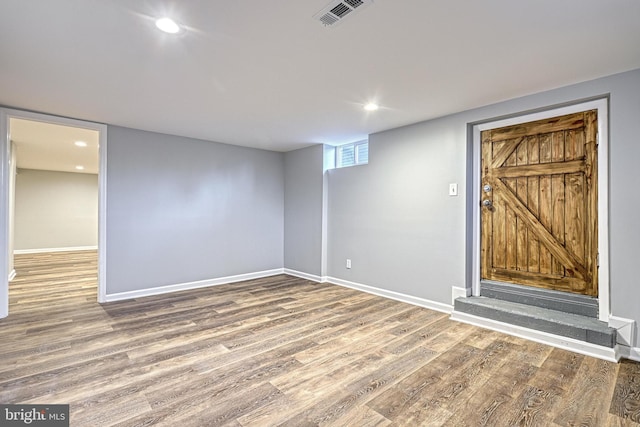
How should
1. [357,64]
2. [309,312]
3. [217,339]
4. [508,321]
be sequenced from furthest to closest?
[309,312], [508,321], [217,339], [357,64]

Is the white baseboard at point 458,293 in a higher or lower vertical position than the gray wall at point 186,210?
lower

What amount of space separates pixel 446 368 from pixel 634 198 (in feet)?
6.65

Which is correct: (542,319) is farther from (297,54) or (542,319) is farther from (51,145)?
(51,145)

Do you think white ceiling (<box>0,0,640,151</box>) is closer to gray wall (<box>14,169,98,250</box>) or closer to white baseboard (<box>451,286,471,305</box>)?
white baseboard (<box>451,286,471,305</box>)

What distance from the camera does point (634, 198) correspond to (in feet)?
7.86

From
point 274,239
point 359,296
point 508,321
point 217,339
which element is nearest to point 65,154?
point 274,239

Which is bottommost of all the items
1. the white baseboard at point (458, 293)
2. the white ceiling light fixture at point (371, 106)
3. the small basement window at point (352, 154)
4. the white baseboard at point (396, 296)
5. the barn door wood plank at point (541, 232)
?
the white baseboard at point (396, 296)

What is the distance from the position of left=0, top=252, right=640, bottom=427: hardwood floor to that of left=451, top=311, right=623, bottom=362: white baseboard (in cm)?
9

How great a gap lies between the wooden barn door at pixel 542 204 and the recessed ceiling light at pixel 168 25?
3170 mm

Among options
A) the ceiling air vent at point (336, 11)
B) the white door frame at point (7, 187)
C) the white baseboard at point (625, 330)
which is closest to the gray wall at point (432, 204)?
the white baseboard at point (625, 330)

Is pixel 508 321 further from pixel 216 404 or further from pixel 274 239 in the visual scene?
pixel 274 239

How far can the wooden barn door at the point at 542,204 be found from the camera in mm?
2736

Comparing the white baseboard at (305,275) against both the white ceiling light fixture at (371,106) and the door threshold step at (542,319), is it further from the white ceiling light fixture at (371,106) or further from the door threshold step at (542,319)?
the white ceiling light fixture at (371,106)

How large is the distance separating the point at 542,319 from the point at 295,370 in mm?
2244
